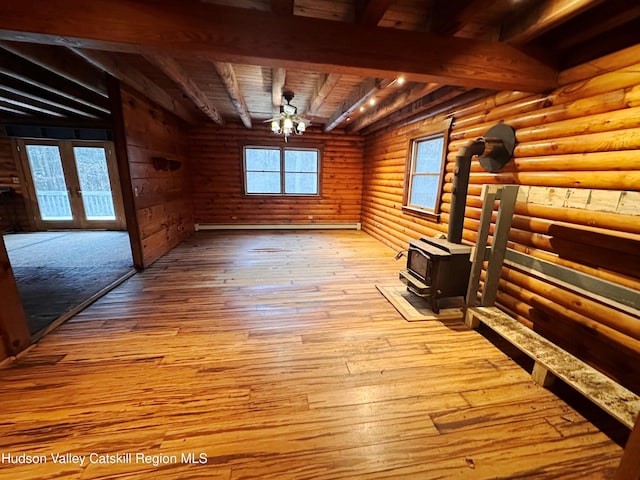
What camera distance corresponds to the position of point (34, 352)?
1898 mm

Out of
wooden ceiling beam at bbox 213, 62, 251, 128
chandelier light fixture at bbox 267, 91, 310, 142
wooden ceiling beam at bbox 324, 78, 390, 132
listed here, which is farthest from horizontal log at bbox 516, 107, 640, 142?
wooden ceiling beam at bbox 213, 62, 251, 128

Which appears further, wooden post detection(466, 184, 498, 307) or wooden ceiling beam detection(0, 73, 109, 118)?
wooden ceiling beam detection(0, 73, 109, 118)

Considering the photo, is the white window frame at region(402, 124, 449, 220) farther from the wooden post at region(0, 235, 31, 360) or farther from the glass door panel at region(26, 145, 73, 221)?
the glass door panel at region(26, 145, 73, 221)

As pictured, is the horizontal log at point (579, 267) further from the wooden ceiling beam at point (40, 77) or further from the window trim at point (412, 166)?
the wooden ceiling beam at point (40, 77)

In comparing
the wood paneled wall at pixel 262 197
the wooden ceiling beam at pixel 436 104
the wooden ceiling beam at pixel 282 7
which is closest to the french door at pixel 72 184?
the wood paneled wall at pixel 262 197

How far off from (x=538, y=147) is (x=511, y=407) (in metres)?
2.08

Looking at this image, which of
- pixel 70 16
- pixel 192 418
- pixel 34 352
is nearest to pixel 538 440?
pixel 192 418

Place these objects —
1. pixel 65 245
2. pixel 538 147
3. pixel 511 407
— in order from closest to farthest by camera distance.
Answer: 1. pixel 511 407
2. pixel 538 147
3. pixel 65 245

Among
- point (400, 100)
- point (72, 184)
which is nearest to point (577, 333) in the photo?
point (400, 100)

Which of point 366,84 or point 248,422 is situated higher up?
point 366,84

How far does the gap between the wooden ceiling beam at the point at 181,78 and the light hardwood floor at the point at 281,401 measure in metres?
2.43

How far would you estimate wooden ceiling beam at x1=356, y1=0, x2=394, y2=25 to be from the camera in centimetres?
158

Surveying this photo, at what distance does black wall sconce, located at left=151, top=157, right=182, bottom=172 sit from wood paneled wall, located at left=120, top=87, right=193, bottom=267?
0.20ft

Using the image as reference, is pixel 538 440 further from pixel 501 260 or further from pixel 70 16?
pixel 70 16
